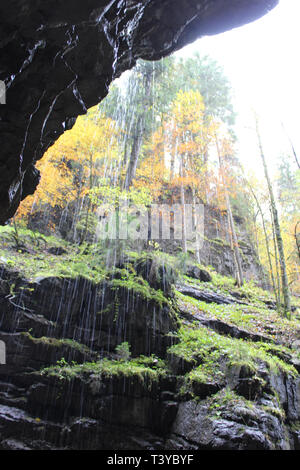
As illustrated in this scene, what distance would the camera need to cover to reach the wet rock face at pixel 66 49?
158 inches

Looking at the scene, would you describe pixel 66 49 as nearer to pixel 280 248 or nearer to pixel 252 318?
pixel 252 318

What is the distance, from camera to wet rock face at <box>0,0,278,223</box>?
13.2 feet

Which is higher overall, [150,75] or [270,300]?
[150,75]

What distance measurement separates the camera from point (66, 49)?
4746 mm

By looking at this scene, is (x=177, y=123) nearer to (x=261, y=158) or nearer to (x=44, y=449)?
(x=261, y=158)

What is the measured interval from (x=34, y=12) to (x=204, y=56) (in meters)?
24.0

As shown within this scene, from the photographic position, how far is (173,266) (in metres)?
9.53

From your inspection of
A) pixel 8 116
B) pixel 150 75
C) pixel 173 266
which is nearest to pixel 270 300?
pixel 173 266
